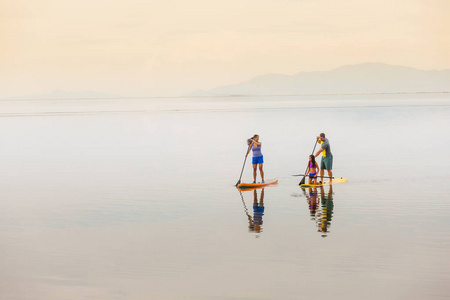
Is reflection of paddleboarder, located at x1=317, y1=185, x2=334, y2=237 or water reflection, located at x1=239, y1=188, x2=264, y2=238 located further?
water reflection, located at x1=239, y1=188, x2=264, y2=238

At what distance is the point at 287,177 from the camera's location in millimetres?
34469

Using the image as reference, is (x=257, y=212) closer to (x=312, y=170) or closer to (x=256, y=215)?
(x=256, y=215)

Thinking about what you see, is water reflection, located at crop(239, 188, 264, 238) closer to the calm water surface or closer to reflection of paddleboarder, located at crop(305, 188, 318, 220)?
the calm water surface

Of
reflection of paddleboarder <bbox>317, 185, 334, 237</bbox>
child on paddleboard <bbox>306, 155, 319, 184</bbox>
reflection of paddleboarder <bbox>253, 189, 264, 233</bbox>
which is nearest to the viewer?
reflection of paddleboarder <bbox>317, 185, 334, 237</bbox>

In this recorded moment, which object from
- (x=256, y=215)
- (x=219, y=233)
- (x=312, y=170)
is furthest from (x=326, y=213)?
(x=312, y=170)

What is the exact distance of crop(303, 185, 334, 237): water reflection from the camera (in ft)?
70.0

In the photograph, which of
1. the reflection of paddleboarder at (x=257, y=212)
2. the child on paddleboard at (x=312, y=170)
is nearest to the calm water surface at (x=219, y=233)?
the reflection of paddleboarder at (x=257, y=212)

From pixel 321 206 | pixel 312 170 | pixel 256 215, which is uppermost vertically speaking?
pixel 312 170

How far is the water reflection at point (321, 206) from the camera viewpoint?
21.3 m

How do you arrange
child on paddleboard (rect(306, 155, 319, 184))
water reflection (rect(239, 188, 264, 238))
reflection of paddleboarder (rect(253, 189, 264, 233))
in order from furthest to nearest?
child on paddleboard (rect(306, 155, 319, 184)) → reflection of paddleboarder (rect(253, 189, 264, 233)) → water reflection (rect(239, 188, 264, 238))

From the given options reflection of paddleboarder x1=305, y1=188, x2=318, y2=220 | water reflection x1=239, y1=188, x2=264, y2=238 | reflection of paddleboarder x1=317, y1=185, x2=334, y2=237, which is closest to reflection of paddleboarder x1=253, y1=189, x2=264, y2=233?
water reflection x1=239, y1=188, x2=264, y2=238

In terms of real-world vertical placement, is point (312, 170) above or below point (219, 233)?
above

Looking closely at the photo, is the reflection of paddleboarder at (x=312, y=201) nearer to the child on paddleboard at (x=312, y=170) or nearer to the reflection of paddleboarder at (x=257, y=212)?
the child on paddleboard at (x=312, y=170)

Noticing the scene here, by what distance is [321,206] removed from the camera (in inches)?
979
